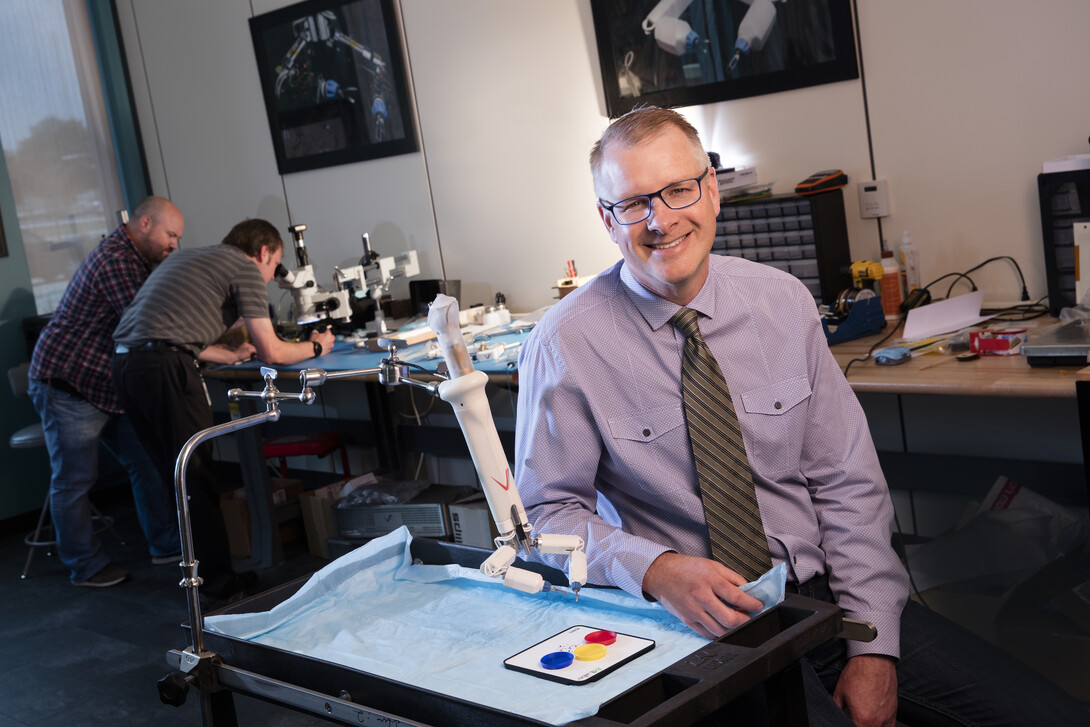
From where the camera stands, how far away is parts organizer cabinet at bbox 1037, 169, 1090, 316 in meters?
2.58

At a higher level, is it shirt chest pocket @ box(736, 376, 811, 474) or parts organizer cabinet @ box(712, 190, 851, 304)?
parts organizer cabinet @ box(712, 190, 851, 304)

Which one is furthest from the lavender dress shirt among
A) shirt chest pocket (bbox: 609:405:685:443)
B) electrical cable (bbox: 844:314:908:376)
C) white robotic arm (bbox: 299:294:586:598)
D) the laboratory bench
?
electrical cable (bbox: 844:314:908:376)

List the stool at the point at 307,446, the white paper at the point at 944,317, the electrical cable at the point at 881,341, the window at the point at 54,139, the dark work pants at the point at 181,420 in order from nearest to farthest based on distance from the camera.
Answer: the electrical cable at the point at 881,341 → the white paper at the point at 944,317 → the dark work pants at the point at 181,420 → the stool at the point at 307,446 → the window at the point at 54,139

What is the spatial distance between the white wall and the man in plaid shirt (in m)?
0.95

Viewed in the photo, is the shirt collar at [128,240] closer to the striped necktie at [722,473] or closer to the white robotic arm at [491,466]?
the striped necktie at [722,473]

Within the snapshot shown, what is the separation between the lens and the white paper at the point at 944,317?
8.79ft

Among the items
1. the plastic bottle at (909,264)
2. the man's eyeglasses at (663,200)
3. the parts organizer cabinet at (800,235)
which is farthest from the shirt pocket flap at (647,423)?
the plastic bottle at (909,264)

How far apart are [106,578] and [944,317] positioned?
11.3ft

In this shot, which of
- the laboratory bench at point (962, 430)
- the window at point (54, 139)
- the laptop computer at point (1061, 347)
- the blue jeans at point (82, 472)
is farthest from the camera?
the window at point (54, 139)

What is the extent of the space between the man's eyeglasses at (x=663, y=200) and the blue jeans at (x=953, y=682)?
0.67 meters

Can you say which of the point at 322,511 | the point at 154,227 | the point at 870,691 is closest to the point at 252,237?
the point at 154,227

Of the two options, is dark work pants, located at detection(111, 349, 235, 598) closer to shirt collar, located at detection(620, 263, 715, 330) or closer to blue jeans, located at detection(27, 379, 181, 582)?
blue jeans, located at detection(27, 379, 181, 582)

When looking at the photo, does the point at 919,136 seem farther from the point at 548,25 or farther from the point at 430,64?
the point at 430,64

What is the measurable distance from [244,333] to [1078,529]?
3.31 m
